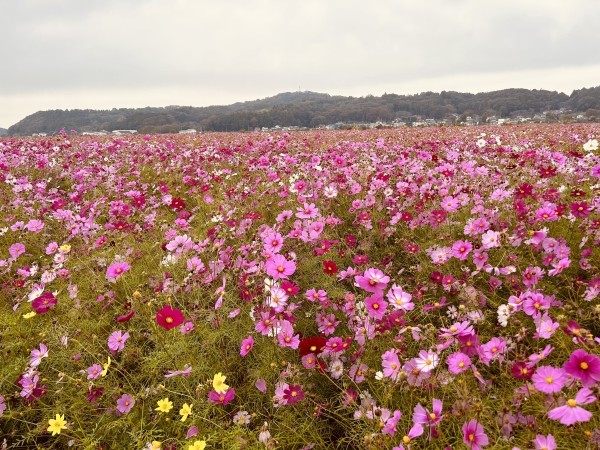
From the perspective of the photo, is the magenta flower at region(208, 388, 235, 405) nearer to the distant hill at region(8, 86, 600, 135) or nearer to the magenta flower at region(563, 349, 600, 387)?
the magenta flower at region(563, 349, 600, 387)

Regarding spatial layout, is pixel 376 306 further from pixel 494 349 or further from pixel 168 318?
pixel 168 318

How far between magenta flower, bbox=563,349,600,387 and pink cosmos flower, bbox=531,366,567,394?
4.5 inches

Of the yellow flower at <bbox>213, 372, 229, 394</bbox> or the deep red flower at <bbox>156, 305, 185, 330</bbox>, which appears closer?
the yellow flower at <bbox>213, 372, 229, 394</bbox>

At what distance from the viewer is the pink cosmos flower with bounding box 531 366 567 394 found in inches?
51.1

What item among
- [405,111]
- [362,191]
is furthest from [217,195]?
[405,111]

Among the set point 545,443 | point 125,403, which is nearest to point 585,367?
point 545,443

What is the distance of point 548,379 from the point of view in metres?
1.32

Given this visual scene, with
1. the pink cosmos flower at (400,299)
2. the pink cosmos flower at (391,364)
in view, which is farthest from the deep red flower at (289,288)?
the pink cosmos flower at (391,364)

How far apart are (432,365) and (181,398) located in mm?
1464

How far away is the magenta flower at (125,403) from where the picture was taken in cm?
206

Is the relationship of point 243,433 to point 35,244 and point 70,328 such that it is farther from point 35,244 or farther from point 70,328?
point 35,244

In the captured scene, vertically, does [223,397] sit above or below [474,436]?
below

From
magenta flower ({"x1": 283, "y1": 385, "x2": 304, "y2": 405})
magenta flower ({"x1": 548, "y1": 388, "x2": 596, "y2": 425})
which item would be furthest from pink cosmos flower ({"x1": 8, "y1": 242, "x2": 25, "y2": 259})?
magenta flower ({"x1": 548, "y1": 388, "x2": 596, "y2": 425})

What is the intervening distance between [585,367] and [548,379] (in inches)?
6.2
